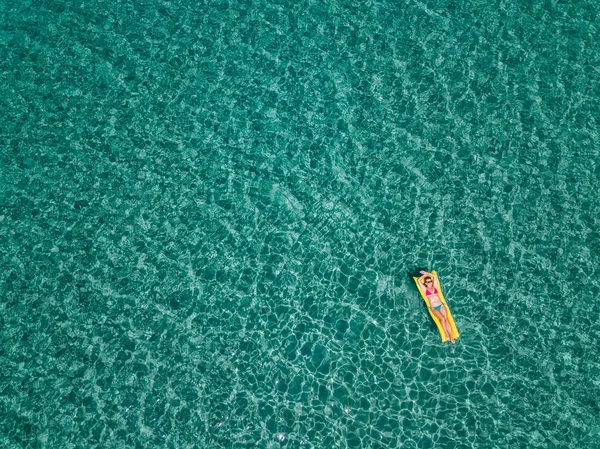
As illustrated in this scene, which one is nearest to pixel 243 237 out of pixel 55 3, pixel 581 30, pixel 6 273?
pixel 6 273

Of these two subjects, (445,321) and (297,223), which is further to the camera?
(297,223)

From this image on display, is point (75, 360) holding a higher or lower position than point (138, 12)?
lower

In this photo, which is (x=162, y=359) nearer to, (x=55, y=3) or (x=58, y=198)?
(x=58, y=198)

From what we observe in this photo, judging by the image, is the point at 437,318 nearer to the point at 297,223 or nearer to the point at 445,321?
the point at 445,321

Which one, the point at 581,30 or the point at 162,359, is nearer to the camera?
the point at 162,359

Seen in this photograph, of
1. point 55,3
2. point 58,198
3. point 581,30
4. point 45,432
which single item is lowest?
point 45,432

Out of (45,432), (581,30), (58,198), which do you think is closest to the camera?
(45,432)

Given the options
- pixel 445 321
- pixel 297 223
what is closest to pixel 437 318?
pixel 445 321

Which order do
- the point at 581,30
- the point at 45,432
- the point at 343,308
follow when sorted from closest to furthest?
the point at 45,432 → the point at 343,308 → the point at 581,30
